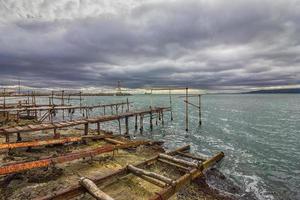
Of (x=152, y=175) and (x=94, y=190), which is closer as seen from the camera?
(x=94, y=190)

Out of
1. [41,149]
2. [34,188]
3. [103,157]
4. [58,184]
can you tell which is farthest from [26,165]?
[41,149]

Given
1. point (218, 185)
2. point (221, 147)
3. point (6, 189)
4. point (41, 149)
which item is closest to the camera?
point (6, 189)

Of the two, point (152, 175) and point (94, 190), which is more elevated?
point (94, 190)

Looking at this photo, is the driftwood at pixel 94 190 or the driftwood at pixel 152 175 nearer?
the driftwood at pixel 94 190

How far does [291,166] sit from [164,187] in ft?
42.8

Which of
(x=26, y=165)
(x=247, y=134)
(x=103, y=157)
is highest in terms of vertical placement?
(x=26, y=165)

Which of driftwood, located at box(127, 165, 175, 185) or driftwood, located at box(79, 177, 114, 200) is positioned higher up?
driftwood, located at box(79, 177, 114, 200)

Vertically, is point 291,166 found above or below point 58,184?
below

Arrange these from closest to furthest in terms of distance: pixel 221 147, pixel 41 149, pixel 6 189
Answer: pixel 6 189 → pixel 41 149 → pixel 221 147

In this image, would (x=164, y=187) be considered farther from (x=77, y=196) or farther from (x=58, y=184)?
(x=58, y=184)

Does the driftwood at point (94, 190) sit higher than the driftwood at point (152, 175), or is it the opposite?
the driftwood at point (94, 190)

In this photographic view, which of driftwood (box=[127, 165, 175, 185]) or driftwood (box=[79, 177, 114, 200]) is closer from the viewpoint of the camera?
driftwood (box=[79, 177, 114, 200])

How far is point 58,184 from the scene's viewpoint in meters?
7.95

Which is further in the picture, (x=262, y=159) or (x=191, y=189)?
(x=262, y=159)
